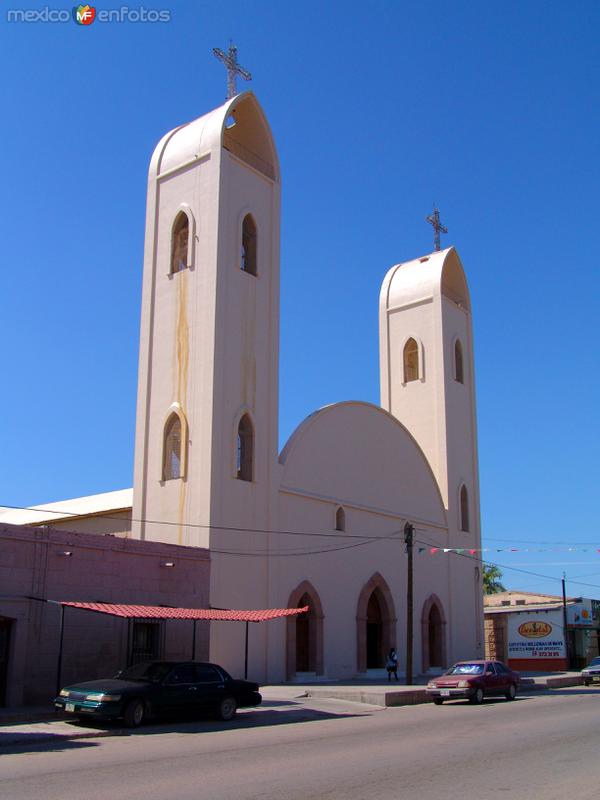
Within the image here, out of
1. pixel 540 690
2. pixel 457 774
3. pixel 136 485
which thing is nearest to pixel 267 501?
pixel 136 485

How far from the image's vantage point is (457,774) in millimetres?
10750

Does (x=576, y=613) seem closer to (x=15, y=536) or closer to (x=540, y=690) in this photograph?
(x=540, y=690)

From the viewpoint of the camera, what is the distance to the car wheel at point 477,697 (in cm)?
2309

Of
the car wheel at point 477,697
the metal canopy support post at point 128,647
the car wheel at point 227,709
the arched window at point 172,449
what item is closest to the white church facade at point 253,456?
Answer: the arched window at point 172,449

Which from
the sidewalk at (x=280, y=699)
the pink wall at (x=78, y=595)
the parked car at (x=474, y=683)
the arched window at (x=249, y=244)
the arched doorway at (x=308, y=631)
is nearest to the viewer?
the sidewalk at (x=280, y=699)

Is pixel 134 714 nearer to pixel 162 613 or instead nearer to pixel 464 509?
pixel 162 613

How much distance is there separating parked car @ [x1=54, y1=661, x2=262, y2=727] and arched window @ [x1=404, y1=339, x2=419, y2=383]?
24.6 m

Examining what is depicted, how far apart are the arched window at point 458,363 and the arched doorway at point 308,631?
16.3 m

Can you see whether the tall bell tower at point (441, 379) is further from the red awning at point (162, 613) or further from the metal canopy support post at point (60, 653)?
the metal canopy support post at point (60, 653)

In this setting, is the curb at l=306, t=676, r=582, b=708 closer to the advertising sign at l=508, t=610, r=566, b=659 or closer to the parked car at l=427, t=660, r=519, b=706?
the parked car at l=427, t=660, r=519, b=706

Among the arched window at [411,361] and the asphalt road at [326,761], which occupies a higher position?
the arched window at [411,361]

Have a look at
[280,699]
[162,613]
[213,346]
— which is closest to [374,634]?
[280,699]

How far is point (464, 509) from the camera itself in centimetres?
4109

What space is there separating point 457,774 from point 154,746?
5.15m
